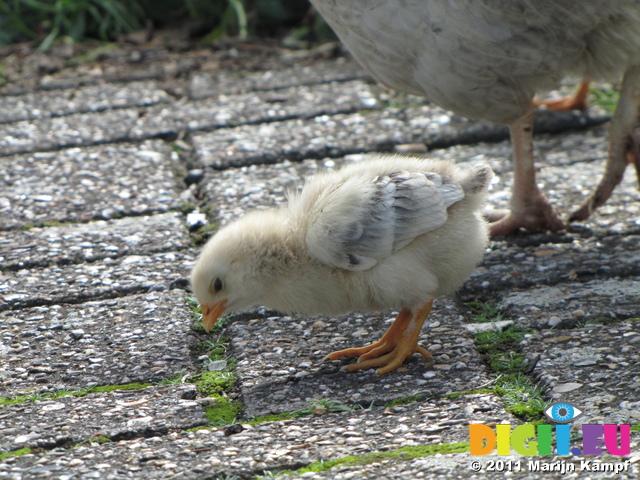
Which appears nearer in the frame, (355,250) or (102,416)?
(102,416)

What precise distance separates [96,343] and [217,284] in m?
0.46

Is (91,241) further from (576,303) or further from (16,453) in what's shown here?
(576,303)

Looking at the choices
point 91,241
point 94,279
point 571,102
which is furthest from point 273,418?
point 571,102

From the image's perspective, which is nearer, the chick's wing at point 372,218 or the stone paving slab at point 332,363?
the stone paving slab at point 332,363

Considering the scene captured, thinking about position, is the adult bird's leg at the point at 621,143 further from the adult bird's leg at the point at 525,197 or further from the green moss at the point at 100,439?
the green moss at the point at 100,439

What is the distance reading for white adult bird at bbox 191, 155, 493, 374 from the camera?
2.58 metres

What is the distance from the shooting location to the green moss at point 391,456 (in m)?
1.99

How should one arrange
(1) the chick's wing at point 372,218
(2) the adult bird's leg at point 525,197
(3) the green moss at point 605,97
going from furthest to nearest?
(3) the green moss at point 605,97 → (2) the adult bird's leg at point 525,197 → (1) the chick's wing at point 372,218

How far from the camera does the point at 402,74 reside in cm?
317

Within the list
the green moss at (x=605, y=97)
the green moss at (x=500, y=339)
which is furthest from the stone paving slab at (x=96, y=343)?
the green moss at (x=605, y=97)

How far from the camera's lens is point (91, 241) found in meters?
3.41

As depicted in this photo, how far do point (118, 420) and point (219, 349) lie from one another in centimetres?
54

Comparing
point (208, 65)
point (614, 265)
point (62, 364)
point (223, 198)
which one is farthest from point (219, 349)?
point (208, 65)

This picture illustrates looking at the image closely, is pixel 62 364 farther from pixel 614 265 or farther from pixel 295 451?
pixel 614 265
